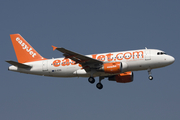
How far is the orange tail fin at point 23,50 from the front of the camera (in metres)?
49.2

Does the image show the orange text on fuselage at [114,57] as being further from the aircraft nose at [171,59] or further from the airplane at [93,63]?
the aircraft nose at [171,59]

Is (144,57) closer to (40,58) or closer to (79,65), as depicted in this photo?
(79,65)

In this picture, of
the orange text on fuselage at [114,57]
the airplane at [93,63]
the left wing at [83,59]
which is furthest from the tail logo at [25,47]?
the left wing at [83,59]

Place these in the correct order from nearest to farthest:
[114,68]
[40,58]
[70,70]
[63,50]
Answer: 1. [63,50]
2. [114,68]
3. [70,70]
4. [40,58]

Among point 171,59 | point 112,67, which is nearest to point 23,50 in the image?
point 112,67

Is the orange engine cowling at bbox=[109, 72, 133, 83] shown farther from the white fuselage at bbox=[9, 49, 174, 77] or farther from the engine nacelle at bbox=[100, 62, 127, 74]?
the engine nacelle at bbox=[100, 62, 127, 74]

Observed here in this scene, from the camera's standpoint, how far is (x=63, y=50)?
40031mm

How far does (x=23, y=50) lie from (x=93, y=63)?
40.3ft

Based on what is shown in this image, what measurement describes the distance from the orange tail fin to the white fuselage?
1.59 meters

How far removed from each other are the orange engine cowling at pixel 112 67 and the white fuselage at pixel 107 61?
0.75 meters

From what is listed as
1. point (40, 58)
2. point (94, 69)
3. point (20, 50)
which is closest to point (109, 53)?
point (94, 69)

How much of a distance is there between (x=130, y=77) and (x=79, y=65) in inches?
323

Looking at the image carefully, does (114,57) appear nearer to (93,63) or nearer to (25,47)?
(93,63)

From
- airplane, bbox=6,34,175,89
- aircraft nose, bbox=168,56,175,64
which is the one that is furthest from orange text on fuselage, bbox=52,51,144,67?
aircraft nose, bbox=168,56,175,64
